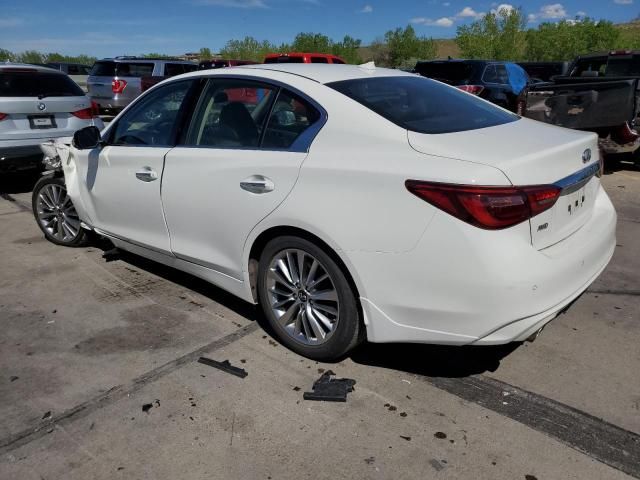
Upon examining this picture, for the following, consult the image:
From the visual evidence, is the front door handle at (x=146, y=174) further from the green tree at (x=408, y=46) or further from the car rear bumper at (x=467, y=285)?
the green tree at (x=408, y=46)

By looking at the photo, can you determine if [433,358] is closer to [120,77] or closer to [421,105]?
[421,105]

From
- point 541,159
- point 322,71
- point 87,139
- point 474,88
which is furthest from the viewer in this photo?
point 474,88

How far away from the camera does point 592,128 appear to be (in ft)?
24.8

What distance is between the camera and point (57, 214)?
532cm

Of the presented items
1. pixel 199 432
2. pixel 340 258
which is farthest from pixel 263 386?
pixel 340 258

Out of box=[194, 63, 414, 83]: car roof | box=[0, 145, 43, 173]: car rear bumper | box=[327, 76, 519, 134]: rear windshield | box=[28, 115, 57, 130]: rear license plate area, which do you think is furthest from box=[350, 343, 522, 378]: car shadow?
box=[28, 115, 57, 130]: rear license plate area

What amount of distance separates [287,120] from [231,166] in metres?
0.43

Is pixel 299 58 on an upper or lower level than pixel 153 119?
upper

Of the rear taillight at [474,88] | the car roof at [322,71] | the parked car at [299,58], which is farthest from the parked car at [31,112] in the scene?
the parked car at [299,58]

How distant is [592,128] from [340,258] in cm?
620

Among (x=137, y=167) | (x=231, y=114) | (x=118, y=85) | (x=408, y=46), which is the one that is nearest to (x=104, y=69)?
(x=118, y=85)

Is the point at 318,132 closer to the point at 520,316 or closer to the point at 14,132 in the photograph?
the point at 520,316

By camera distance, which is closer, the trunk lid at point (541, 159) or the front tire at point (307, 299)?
the trunk lid at point (541, 159)

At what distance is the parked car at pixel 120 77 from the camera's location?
52.2ft
